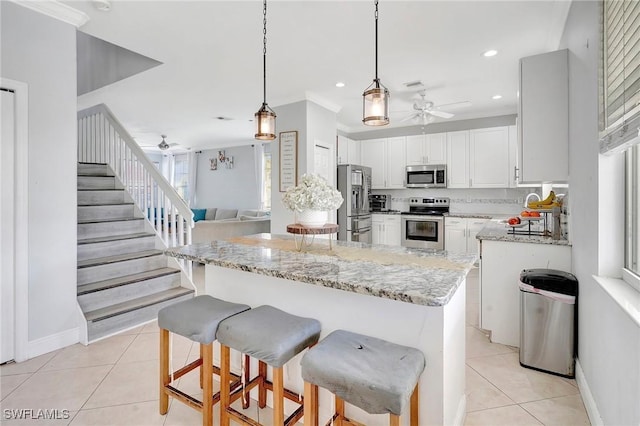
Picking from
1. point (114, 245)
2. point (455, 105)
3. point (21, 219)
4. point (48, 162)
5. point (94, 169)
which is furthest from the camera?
point (455, 105)

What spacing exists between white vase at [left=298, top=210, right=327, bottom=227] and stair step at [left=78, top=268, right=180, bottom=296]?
232 centimetres

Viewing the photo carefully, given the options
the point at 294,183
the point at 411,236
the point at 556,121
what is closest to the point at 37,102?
the point at 294,183

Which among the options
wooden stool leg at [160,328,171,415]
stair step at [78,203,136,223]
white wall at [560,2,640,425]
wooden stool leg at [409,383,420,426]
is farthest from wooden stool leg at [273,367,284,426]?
stair step at [78,203,136,223]

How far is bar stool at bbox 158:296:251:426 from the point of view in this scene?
1576 mm

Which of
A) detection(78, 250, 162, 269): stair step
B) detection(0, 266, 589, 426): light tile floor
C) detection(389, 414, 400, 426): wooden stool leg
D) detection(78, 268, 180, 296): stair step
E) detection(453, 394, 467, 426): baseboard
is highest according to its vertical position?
detection(78, 250, 162, 269): stair step

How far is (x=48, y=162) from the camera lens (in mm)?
2486

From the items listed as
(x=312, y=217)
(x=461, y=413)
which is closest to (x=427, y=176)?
(x=312, y=217)

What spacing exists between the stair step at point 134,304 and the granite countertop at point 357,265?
1.51m

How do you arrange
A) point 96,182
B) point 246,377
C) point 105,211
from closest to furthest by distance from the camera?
point 246,377 → point 105,211 → point 96,182

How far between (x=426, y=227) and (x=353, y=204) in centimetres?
131

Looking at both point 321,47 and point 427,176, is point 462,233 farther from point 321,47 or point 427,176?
point 321,47

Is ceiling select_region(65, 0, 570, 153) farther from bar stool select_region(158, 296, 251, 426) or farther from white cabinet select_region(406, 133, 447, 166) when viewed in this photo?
bar stool select_region(158, 296, 251, 426)

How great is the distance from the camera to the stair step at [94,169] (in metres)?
4.44

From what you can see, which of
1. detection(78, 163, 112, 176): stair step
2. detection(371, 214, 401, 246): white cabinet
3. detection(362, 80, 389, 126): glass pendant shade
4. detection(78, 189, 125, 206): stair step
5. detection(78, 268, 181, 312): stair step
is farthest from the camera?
detection(371, 214, 401, 246): white cabinet
